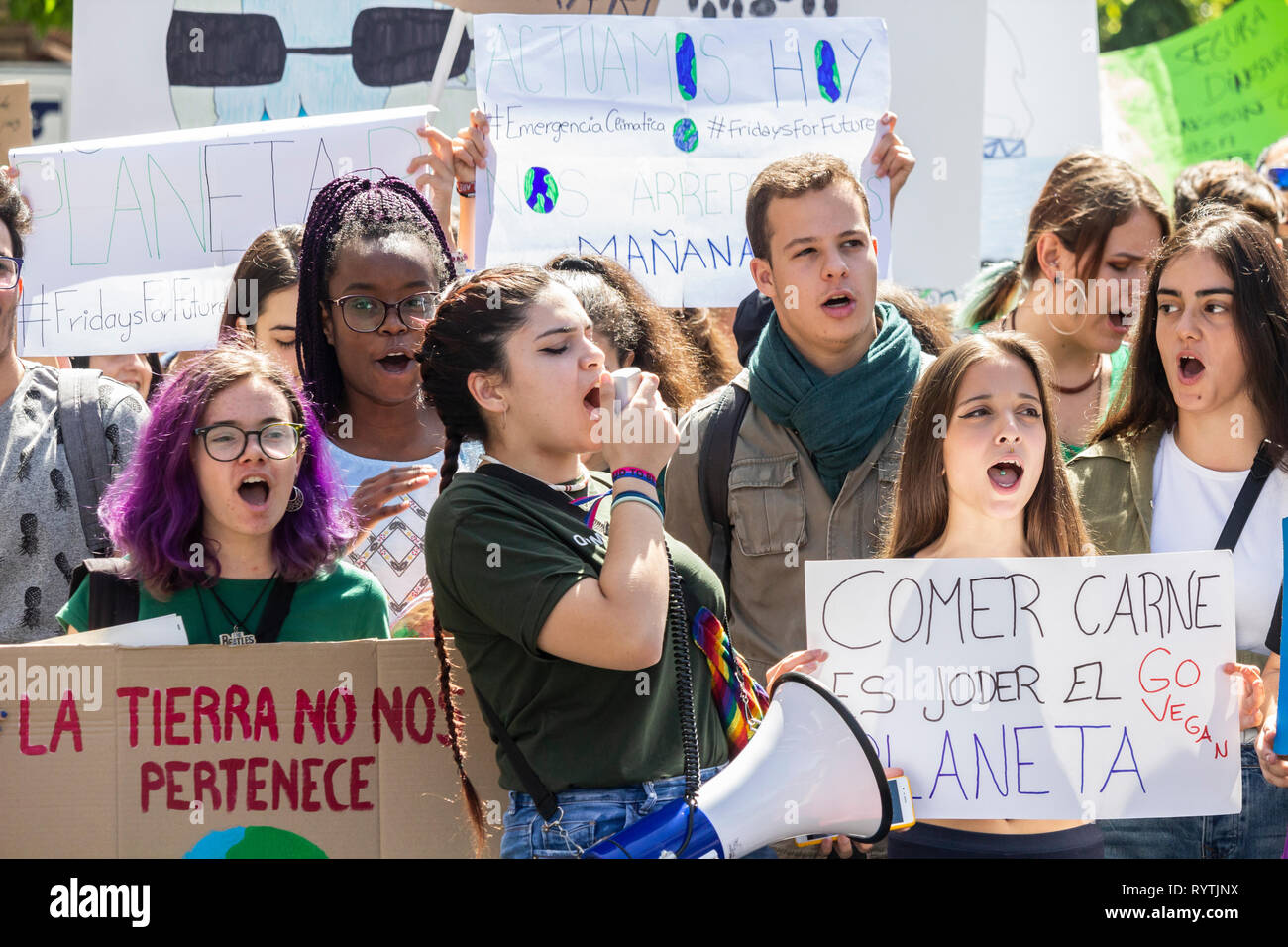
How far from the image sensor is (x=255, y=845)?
304cm

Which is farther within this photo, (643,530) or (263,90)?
(263,90)

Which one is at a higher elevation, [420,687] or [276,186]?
[276,186]

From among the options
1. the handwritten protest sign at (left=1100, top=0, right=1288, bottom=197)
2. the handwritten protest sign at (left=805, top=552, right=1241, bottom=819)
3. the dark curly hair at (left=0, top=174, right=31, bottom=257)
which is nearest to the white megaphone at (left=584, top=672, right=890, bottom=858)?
the handwritten protest sign at (left=805, top=552, right=1241, bottom=819)

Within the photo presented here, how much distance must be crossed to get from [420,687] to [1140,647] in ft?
4.81

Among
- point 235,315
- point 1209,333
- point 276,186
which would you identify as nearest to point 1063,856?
point 1209,333

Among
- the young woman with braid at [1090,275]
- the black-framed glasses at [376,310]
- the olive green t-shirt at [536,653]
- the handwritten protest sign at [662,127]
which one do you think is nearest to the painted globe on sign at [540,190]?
the handwritten protest sign at [662,127]

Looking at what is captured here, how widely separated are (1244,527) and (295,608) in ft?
6.71

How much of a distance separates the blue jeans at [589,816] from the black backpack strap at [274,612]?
0.83 metres

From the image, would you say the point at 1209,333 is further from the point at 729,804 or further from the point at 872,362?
the point at 729,804

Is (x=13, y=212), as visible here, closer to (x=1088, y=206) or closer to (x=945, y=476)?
(x=945, y=476)

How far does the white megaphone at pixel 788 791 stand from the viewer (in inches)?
98.6

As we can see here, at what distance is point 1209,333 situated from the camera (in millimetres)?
3242

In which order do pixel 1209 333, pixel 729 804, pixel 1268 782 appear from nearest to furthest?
pixel 729 804 < pixel 1268 782 < pixel 1209 333

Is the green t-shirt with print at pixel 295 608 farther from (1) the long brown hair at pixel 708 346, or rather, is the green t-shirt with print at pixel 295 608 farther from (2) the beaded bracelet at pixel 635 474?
(1) the long brown hair at pixel 708 346
